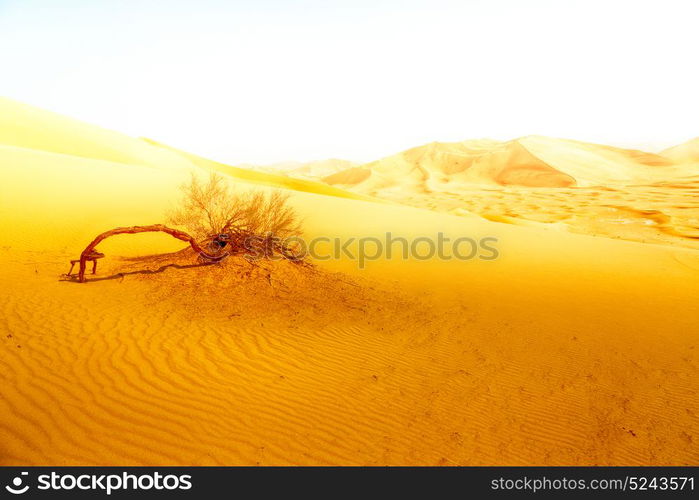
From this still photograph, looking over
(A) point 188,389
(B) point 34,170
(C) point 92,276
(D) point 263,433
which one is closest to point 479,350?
(D) point 263,433

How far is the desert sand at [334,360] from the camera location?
374 centimetres

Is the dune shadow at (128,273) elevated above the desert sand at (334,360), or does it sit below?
above

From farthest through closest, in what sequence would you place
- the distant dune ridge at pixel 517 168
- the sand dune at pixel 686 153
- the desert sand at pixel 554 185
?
the sand dune at pixel 686 153 < the distant dune ridge at pixel 517 168 < the desert sand at pixel 554 185

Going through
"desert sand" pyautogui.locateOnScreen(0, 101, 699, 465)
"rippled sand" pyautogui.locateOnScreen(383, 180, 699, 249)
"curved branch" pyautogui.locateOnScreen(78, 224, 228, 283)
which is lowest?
"desert sand" pyautogui.locateOnScreen(0, 101, 699, 465)

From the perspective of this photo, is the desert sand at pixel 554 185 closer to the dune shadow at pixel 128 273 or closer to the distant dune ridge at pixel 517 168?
the distant dune ridge at pixel 517 168

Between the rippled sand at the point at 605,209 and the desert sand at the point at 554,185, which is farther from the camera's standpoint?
the desert sand at the point at 554,185

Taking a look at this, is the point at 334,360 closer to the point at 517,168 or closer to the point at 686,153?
the point at 517,168

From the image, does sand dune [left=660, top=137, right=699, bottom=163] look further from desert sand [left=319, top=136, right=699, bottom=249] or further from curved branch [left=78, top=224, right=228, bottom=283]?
curved branch [left=78, top=224, right=228, bottom=283]

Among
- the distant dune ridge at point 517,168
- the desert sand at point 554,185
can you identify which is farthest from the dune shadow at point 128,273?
the distant dune ridge at point 517,168

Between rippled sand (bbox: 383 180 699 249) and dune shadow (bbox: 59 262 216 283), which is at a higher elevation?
rippled sand (bbox: 383 180 699 249)

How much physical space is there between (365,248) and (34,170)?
15.7 m

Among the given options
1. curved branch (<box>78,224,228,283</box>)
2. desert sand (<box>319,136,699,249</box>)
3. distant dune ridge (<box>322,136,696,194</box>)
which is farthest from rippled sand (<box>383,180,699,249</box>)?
curved branch (<box>78,224,228,283</box>)

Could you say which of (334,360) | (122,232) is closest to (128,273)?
(122,232)

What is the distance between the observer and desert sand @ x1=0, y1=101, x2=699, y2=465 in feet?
12.3
